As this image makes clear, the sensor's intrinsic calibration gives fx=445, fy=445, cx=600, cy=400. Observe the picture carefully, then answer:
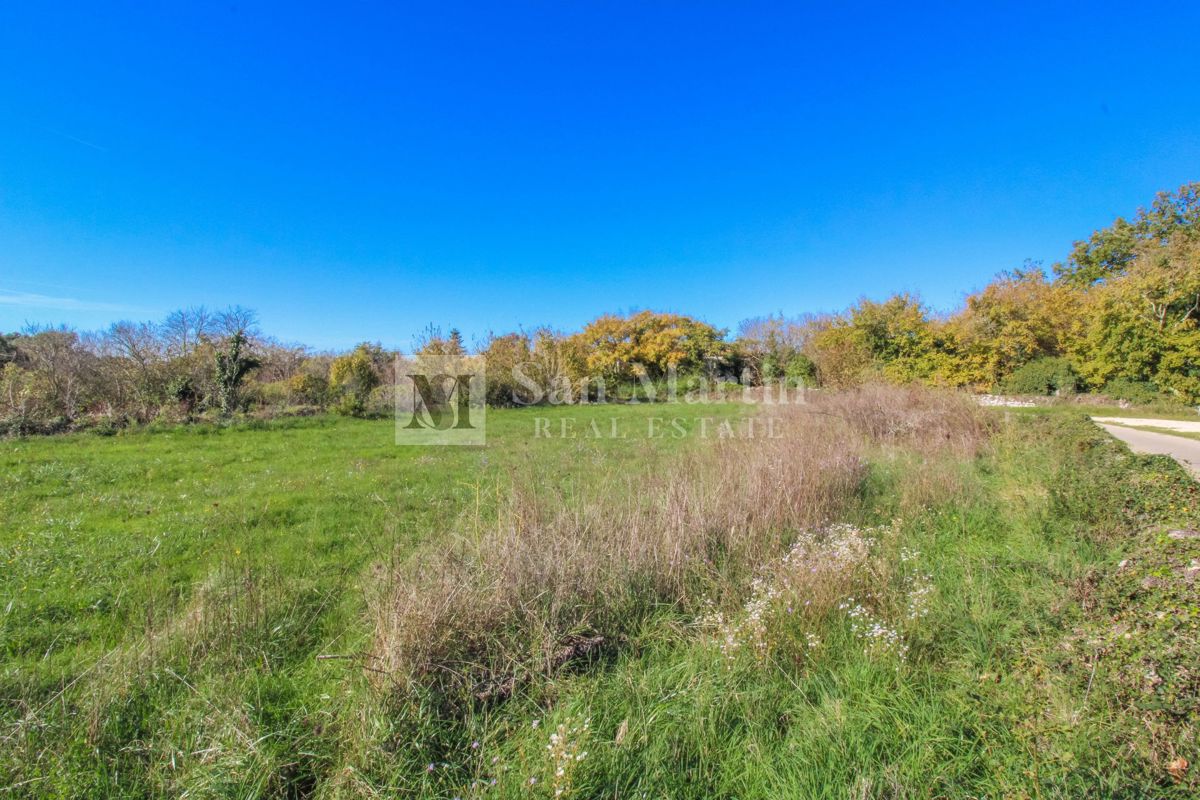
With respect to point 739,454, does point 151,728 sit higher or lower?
lower

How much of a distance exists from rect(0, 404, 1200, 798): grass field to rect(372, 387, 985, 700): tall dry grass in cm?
3

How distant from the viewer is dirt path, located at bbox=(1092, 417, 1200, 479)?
22.5ft

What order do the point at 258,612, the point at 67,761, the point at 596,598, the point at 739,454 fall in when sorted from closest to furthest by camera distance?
the point at 67,761 → the point at 258,612 → the point at 596,598 → the point at 739,454

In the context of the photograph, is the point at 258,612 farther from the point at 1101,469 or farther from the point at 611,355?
the point at 611,355

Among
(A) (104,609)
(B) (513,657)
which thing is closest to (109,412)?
(A) (104,609)

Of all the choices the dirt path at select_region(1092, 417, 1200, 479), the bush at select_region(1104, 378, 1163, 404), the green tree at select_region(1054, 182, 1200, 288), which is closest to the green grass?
the dirt path at select_region(1092, 417, 1200, 479)

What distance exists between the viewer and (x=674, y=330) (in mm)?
27234

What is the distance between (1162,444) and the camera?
8344 mm

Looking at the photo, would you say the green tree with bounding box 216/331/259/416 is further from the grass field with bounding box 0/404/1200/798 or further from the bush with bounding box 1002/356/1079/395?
the bush with bounding box 1002/356/1079/395

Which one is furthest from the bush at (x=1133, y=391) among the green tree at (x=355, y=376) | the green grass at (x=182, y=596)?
the green tree at (x=355, y=376)

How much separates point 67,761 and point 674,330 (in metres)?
26.9

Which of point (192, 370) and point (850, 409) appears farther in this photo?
point (192, 370)

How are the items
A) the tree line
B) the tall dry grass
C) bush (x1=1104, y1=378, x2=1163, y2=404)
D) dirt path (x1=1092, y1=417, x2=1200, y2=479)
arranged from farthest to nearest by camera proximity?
bush (x1=1104, y1=378, x2=1163, y2=404), the tree line, dirt path (x1=1092, y1=417, x2=1200, y2=479), the tall dry grass

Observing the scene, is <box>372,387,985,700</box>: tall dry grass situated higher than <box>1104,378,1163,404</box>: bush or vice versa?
<box>1104,378,1163,404</box>: bush
